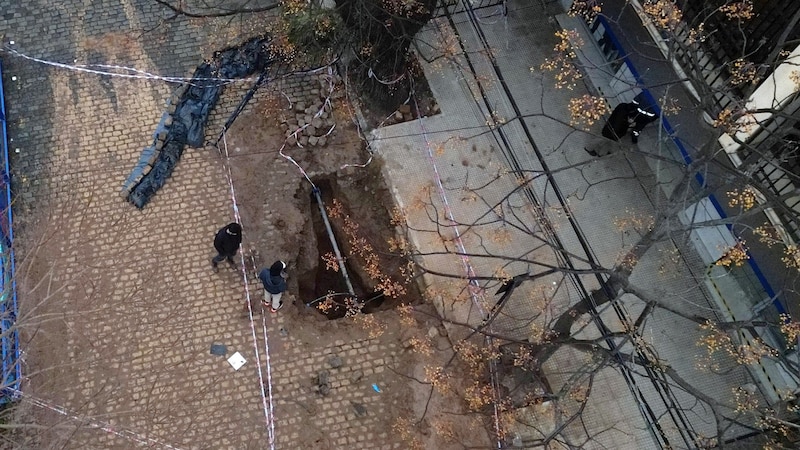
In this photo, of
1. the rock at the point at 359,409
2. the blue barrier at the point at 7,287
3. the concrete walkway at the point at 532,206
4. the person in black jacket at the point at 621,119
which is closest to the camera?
the blue barrier at the point at 7,287

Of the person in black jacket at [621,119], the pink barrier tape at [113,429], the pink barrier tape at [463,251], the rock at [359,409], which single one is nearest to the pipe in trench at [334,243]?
the rock at [359,409]

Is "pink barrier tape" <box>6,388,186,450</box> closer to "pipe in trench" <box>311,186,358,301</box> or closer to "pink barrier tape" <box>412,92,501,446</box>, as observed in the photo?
"pipe in trench" <box>311,186,358,301</box>

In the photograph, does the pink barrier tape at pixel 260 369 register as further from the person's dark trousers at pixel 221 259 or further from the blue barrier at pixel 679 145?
the blue barrier at pixel 679 145

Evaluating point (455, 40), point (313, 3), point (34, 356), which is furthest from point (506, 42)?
point (34, 356)

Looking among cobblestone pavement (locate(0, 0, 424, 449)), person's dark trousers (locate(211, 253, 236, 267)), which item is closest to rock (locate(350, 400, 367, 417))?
cobblestone pavement (locate(0, 0, 424, 449))

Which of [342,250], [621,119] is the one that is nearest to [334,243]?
[342,250]

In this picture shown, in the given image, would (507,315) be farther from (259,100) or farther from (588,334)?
(259,100)

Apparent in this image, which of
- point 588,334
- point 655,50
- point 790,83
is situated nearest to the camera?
point 790,83
